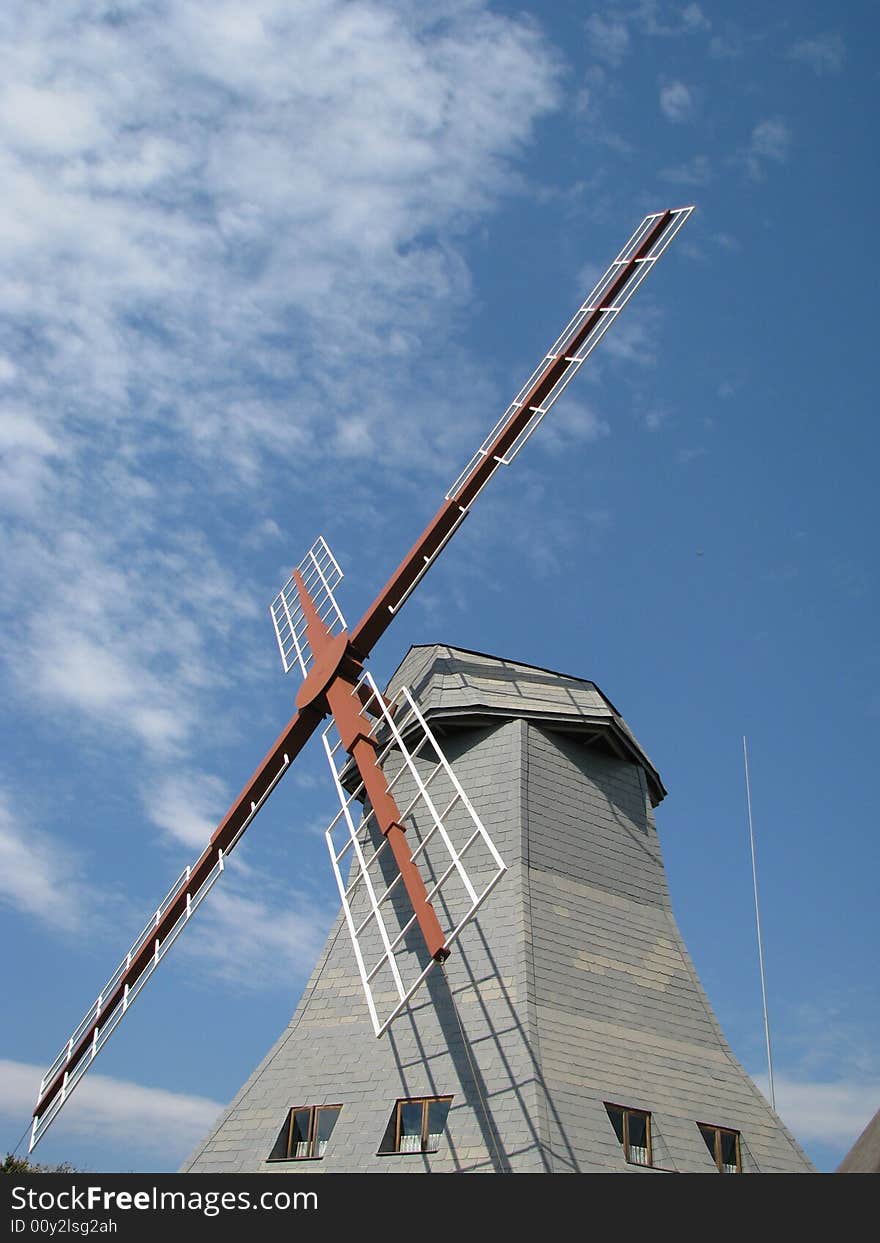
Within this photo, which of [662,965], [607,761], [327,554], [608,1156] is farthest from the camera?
[327,554]

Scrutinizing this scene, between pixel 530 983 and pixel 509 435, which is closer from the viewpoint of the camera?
pixel 530 983

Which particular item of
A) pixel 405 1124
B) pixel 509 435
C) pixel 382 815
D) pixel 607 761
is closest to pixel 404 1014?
pixel 405 1124

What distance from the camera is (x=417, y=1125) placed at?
14453mm

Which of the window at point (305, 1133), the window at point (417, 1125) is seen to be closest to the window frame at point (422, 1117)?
the window at point (417, 1125)

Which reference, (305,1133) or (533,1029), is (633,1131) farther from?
(305,1133)

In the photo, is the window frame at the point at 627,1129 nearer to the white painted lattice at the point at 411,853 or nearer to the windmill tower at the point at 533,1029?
the windmill tower at the point at 533,1029

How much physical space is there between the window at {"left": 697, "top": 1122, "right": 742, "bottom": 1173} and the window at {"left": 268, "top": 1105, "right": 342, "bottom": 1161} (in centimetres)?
500

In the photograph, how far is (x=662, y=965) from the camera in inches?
676

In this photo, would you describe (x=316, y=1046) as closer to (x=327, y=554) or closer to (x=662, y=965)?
(x=662, y=965)

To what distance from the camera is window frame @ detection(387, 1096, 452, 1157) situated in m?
14.2

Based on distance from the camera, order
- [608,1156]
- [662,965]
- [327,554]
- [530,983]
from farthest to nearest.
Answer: [327,554] < [662,965] < [530,983] < [608,1156]

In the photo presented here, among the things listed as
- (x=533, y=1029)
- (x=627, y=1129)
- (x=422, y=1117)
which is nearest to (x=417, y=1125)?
(x=422, y=1117)

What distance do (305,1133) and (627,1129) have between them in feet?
14.1

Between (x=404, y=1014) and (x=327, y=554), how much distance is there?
10.4m
